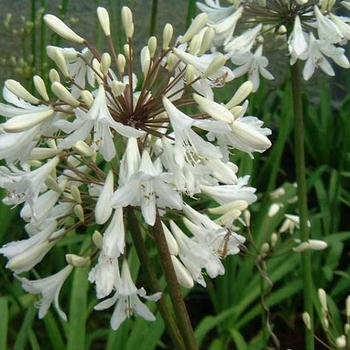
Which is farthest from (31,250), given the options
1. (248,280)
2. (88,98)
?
(248,280)

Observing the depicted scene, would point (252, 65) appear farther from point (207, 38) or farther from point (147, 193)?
point (147, 193)

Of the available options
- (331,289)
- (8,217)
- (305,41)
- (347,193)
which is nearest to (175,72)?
(305,41)

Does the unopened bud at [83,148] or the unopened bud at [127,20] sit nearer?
the unopened bud at [83,148]

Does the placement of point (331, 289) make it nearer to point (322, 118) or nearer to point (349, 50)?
point (322, 118)

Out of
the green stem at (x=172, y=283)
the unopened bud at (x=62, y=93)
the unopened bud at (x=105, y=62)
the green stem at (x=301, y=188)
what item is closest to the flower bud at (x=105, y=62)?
the unopened bud at (x=105, y=62)

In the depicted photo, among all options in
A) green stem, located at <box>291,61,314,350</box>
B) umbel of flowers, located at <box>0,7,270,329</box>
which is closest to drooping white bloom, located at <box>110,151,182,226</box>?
umbel of flowers, located at <box>0,7,270,329</box>

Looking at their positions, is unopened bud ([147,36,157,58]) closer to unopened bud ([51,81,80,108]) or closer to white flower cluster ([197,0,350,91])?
unopened bud ([51,81,80,108])

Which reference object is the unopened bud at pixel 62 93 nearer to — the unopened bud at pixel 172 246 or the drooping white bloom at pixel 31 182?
the drooping white bloom at pixel 31 182
